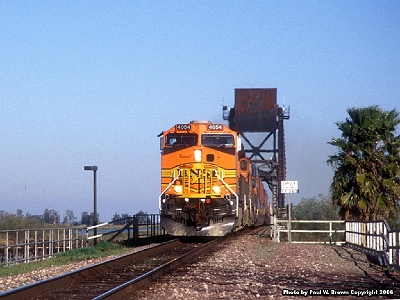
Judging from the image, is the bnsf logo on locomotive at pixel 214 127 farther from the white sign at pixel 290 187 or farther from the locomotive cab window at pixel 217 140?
the white sign at pixel 290 187

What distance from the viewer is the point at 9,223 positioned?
43781 mm

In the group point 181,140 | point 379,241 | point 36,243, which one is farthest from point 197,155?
point 379,241

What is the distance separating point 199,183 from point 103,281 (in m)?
12.2

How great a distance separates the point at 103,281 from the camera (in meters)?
13.7

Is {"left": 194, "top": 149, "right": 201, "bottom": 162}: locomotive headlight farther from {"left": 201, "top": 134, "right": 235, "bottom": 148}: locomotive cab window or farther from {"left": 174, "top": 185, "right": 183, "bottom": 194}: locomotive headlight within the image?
{"left": 174, "top": 185, "right": 183, "bottom": 194}: locomotive headlight

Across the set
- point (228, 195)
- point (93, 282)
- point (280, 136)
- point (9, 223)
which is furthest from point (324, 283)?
point (280, 136)

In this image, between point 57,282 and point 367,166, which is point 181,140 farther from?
point 57,282

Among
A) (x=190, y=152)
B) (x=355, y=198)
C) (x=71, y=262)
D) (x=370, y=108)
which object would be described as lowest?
(x=71, y=262)

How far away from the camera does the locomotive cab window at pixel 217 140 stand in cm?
2634

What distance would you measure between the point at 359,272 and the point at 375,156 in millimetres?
14517

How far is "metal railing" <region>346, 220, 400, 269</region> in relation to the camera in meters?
15.9

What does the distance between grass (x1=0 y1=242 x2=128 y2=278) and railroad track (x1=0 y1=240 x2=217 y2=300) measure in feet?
7.69

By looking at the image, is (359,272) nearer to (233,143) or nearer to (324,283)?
(324,283)

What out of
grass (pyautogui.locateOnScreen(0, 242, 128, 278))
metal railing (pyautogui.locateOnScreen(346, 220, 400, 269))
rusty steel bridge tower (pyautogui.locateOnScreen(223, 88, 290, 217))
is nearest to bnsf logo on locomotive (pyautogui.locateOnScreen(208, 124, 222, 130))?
grass (pyautogui.locateOnScreen(0, 242, 128, 278))
